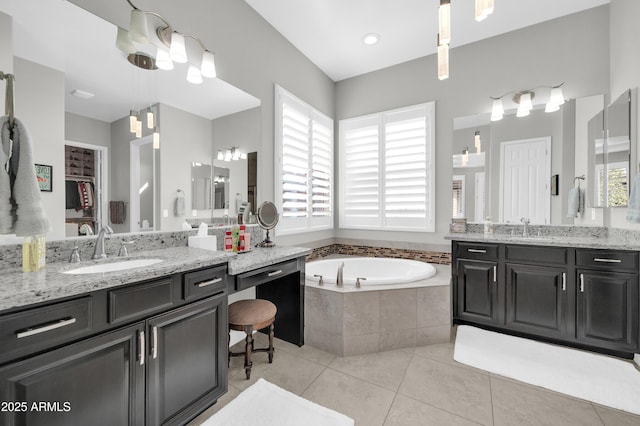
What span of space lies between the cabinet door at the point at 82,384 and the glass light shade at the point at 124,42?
1.64 metres

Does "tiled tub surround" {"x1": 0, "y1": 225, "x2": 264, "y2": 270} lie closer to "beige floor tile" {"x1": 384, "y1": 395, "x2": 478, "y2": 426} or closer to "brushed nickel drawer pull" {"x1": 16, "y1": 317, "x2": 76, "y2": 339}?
"brushed nickel drawer pull" {"x1": 16, "y1": 317, "x2": 76, "y2": 339}

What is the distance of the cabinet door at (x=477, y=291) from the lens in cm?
263

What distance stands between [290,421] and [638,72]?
3.59 m

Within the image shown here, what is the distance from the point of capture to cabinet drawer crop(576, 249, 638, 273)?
2.16m

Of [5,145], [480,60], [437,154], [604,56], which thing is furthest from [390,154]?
[5,145]

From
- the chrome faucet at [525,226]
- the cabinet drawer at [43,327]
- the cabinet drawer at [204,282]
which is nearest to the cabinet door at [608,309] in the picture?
the chrome faucet at [525,226]

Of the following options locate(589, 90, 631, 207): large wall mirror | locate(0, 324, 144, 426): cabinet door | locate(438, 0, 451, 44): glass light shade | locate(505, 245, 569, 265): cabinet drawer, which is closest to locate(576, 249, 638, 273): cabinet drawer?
locate(505, 245, 569, 265): cabinet drawer

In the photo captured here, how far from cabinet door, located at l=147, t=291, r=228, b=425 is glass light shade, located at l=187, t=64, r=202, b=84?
1.57m

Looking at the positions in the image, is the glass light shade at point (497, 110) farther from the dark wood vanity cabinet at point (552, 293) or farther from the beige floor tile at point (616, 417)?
the beige floor tile at point (616, 417)

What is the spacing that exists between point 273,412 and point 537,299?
240 cm

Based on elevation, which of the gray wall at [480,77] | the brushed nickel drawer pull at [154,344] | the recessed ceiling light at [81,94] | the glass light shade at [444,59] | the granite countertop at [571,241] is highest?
the gray wall at [480,77]

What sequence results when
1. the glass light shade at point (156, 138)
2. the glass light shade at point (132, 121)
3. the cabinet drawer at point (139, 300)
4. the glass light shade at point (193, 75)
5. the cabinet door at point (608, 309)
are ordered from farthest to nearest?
the cabinet door at point (608, 309) < the glass light shade at point (193, 75) < the glass light shade at point (156, 138) < the glass light shade at point (132, 121) < the cabinet drawer at point (139, 300)

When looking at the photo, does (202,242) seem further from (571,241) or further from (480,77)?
(480,77)

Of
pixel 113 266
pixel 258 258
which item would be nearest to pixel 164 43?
pixel 113 266
